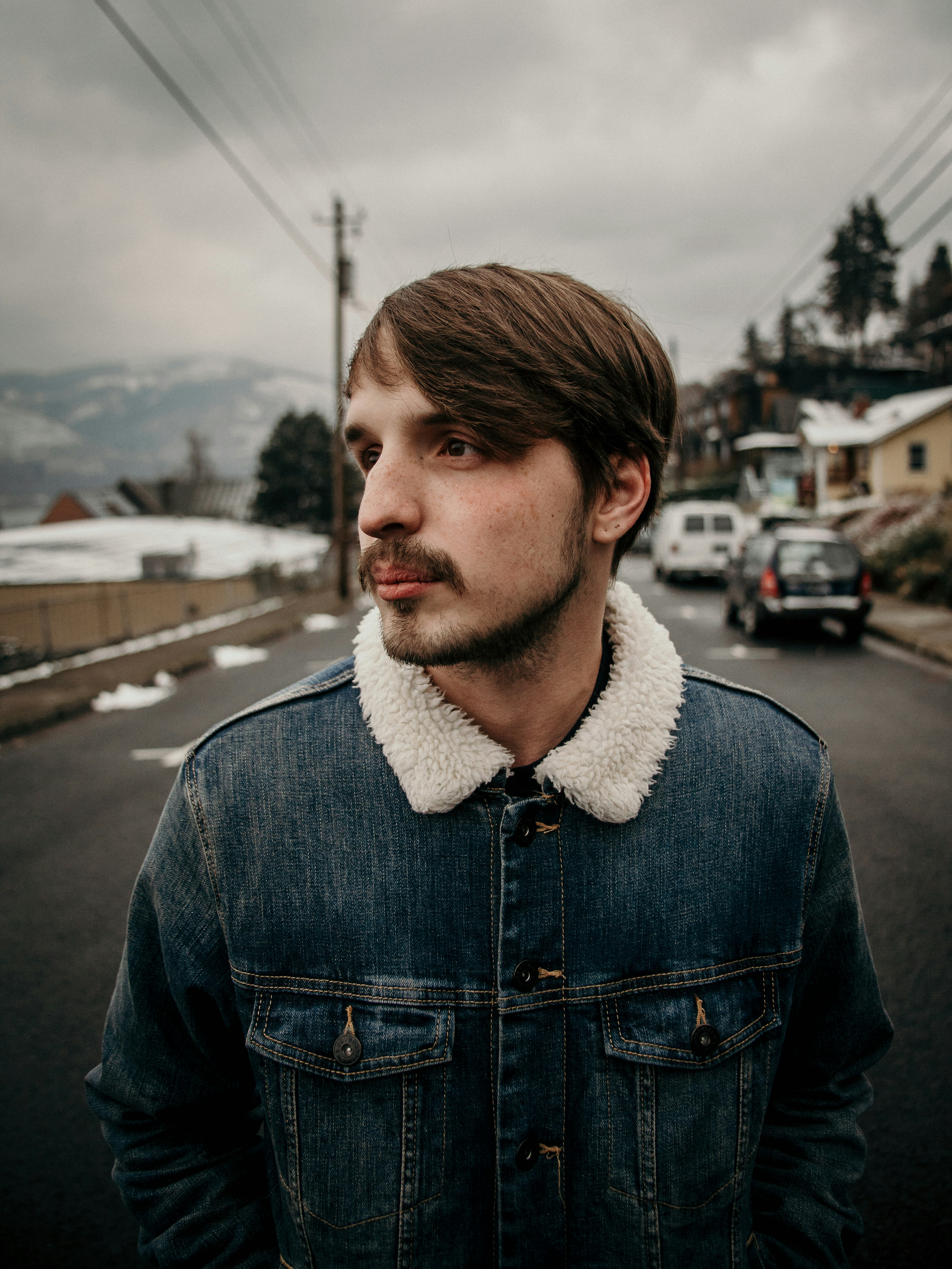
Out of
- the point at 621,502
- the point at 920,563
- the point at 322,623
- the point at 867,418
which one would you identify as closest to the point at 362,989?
the point at 621,502

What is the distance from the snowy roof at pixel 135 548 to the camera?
27.1 metres

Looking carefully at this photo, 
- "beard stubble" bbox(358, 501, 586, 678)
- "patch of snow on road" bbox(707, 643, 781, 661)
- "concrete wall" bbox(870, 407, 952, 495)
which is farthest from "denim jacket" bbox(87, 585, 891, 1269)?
"concrete wall" bbox(870, 407, 952, 495)

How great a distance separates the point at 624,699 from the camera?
138 centimetres

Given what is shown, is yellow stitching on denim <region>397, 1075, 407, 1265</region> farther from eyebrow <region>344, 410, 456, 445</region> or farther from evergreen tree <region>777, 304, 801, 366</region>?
evergreen tree <region>777, 304, 801, 366</region>

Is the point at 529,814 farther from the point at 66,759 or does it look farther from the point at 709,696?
the point at 66,759

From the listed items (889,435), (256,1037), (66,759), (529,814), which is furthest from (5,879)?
(889,435)

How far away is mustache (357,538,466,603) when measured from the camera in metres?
1.21

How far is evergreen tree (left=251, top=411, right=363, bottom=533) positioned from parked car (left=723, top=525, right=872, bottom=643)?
44.9m

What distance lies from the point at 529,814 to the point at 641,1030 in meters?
0.37

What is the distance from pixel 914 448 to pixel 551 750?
42.0 metres

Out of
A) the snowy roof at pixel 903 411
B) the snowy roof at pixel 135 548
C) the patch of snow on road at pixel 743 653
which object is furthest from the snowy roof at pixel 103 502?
the patch of snow on road at pixel 743 653

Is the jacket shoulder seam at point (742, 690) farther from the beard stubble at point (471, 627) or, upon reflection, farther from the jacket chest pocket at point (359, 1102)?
the jacket chest pocket at point (359, 1102)

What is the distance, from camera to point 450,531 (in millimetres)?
1218

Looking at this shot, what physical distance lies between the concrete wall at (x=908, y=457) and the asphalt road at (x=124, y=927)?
30.5 metres
